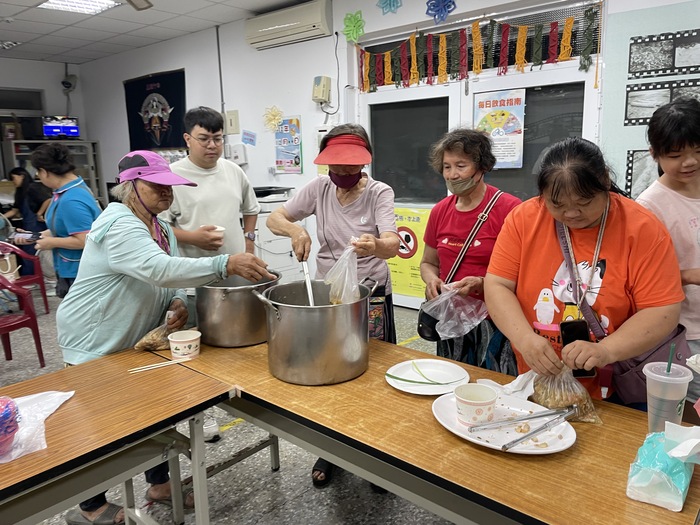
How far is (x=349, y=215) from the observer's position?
204cm

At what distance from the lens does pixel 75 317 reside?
1.64 meters

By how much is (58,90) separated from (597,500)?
9357 mm

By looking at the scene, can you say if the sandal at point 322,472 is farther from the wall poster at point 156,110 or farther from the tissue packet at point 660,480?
the wall poster at point 156,110

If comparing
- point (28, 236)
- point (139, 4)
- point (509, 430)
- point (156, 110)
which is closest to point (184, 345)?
point (509, 430)

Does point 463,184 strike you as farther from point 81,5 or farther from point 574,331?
point 81,5

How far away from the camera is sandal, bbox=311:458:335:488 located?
2.19 m

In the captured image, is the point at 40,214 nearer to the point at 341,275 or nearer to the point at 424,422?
the point at 341,275

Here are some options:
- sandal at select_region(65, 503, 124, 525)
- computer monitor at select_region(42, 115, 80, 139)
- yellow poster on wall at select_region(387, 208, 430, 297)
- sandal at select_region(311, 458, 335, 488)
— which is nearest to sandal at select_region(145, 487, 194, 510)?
sandal at select_region(65, 503, 124, 525)

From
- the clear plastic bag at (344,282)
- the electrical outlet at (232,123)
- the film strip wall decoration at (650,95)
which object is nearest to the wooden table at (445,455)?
the clear plastic bag at (344,282)

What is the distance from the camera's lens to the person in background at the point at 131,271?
1.54 meters

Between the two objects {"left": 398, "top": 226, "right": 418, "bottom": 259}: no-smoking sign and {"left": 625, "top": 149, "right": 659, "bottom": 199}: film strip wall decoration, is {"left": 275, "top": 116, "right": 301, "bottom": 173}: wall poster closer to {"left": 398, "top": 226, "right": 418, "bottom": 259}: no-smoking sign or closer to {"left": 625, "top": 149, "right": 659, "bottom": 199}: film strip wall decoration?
{"left": 398, "top": 226, "right": 418, "bottom": 259}: no-smoking sign

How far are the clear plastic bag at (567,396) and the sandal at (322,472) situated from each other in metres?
1.26

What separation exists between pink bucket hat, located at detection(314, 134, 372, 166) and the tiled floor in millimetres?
1412

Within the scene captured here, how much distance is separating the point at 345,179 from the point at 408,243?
2.84 metres
